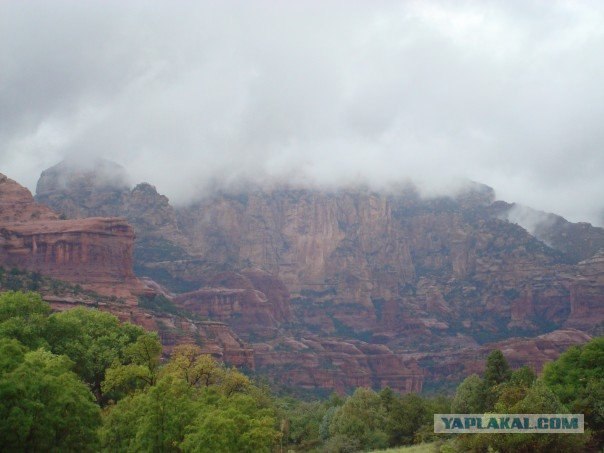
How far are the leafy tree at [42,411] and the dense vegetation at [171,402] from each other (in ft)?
0.21

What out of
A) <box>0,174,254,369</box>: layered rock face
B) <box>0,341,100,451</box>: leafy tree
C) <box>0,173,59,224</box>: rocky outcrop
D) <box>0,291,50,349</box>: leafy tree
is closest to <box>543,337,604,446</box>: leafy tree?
<box>0,341,100,451</box>: leafy tree

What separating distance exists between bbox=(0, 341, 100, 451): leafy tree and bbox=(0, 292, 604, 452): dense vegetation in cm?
6

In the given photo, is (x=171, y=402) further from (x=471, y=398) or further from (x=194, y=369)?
(x=471, y=398)

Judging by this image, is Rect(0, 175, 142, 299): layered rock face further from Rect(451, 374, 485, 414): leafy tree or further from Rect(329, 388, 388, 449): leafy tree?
Rect(451, 374, 485, 414): leafy tree

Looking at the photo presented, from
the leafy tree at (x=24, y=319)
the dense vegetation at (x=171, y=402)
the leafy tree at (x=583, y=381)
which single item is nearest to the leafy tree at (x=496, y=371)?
the dense vegetation at (x=171, y=402)

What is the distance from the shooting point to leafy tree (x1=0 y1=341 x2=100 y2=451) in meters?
41.7

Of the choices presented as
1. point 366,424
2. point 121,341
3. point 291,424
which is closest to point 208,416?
point 121,341

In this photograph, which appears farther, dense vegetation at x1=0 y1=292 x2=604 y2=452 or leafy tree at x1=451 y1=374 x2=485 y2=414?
leafy tree at x1=451 y1=374 x2=485 y2=414

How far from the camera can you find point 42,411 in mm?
43219

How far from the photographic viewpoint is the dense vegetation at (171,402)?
143 ft

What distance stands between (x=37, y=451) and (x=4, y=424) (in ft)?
9.56

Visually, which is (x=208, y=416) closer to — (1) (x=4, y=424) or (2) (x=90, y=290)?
(1) (x=4, y=424)

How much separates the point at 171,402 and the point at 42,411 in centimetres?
835

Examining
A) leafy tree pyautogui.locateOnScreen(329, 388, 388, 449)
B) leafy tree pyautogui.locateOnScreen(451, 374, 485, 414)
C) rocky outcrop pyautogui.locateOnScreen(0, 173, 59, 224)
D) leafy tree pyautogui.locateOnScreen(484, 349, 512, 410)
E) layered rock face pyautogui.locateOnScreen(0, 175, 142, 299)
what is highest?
rocky outcrop pyautogui.locateOnScreen(0, 173, 59, 224)
